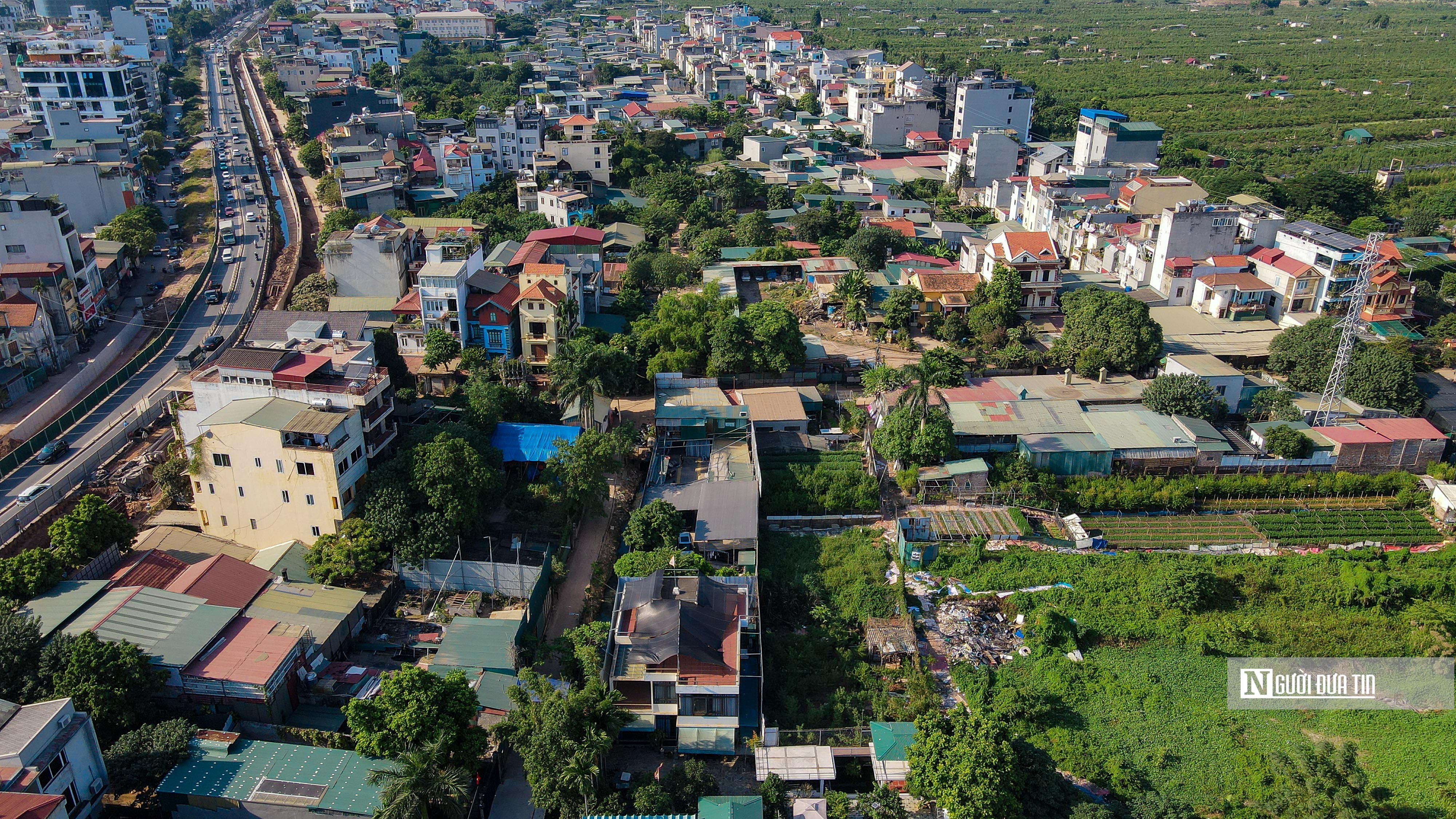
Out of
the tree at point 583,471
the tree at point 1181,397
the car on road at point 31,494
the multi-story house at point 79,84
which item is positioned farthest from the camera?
the multi-story house at point 79,84

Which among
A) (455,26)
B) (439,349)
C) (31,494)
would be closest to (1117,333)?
(439,349)

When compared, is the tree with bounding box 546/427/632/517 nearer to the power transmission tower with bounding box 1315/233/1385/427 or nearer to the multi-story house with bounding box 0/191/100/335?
the power transmission tower with bounding box 1315/233/1385/427

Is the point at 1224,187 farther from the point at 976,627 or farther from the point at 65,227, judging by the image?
the point at 65,227

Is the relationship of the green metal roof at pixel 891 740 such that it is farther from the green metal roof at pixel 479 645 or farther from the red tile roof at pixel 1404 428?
the red tile roof at pixel 1404 428

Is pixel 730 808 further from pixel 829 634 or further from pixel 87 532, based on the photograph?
pixel 87 532

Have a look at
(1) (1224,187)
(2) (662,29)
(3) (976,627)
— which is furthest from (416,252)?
(2) (662,29)

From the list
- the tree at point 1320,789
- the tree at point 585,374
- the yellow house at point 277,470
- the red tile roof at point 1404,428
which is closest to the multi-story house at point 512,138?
the tree at point 585,374
